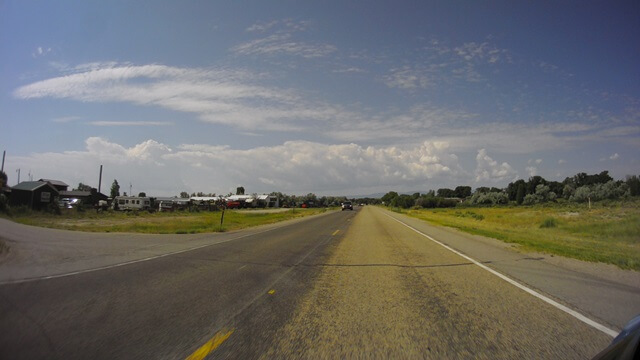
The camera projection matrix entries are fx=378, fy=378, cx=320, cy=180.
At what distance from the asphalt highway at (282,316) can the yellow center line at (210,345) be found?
0.01m

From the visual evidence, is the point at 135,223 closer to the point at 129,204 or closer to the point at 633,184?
the point at 129,204

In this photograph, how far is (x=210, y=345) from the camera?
168 inches

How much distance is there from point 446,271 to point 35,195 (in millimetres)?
Answer: 55343

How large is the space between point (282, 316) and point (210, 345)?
140 centimetres

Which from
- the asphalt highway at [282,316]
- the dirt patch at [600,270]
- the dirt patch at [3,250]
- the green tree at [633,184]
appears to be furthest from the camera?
the green tree at [633,184]

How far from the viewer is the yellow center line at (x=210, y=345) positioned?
394 cm

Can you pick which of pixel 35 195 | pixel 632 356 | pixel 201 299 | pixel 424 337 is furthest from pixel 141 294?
pixel 35 195

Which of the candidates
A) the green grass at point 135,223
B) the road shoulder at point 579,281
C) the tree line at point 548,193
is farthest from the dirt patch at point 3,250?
the tree line at point 548,193

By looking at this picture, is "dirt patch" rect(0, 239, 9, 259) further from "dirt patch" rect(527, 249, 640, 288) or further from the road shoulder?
"dirt patch" rect(527, 249, 640, 288)

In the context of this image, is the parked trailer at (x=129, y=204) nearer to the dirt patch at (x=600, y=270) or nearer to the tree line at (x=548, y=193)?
the dirt patch at (x=600, y=270)

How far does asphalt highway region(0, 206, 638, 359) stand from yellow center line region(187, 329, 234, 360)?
1 centimetres

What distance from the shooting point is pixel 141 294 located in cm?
673

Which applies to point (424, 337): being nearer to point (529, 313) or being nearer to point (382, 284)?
point (529, 313)

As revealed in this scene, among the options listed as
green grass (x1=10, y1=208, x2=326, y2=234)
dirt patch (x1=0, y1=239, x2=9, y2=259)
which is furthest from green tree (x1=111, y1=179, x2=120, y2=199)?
dirt patch (x1=0, y1=239, x2=9, y2=259)
